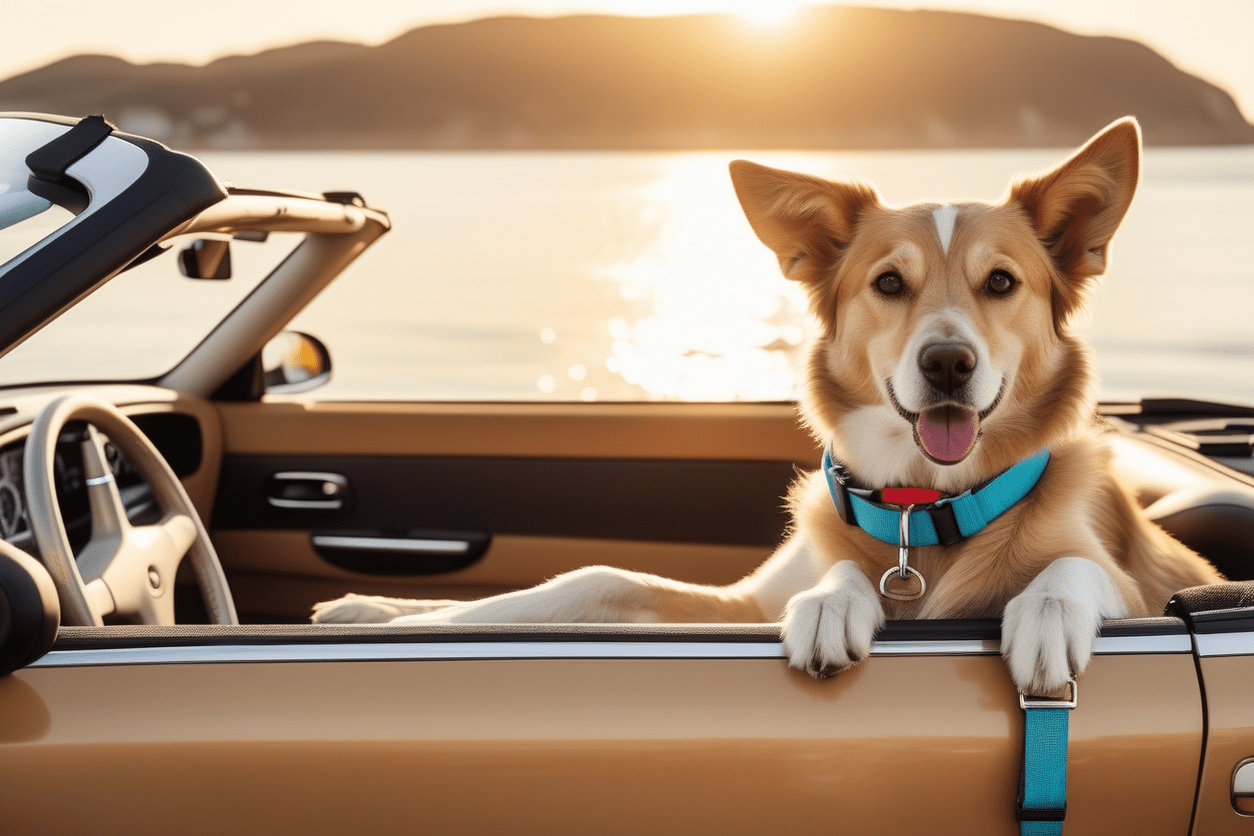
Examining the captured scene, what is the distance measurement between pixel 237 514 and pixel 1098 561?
9.05 feet

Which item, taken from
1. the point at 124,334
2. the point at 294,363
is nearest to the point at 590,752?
the point at 294,363

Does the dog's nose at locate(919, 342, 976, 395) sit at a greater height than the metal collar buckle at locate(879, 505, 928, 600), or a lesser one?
greater

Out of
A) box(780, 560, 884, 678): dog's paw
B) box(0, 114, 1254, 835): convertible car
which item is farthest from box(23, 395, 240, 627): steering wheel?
box(780, 560, 884, 678): dog's paw

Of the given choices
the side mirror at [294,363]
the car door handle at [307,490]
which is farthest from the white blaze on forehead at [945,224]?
the side mirror at [294,363]

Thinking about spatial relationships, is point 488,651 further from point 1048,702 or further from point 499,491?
point 499,491

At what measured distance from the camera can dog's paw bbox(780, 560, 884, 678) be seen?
→ 61.5 inches

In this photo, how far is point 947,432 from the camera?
224cm

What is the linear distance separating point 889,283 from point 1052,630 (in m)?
1.12

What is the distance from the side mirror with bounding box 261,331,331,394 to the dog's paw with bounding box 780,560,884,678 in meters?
2.57

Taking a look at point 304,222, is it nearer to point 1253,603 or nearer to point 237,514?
point 237,514

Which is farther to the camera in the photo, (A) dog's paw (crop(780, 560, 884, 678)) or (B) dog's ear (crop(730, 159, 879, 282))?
(B) dog's ear (crop(730, 159, 879, 282))

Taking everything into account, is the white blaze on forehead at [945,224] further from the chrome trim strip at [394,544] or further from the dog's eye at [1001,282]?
the chrome trim strip at [394,544]

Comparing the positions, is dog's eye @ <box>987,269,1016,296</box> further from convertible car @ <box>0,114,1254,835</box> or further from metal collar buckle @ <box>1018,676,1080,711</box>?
metal collar buckle @ <box>1018,676,1080,711</box>

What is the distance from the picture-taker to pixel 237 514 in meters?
3.64
